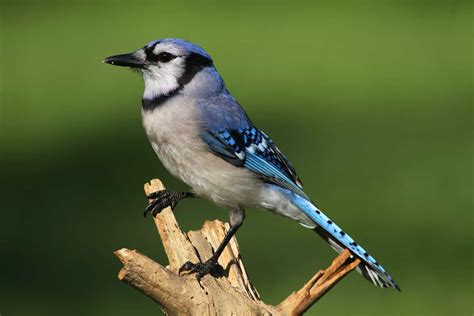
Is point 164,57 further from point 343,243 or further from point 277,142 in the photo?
point 277,142

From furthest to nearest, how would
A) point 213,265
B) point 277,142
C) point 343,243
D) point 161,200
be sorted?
point 277,142, point 161,200, point 343,243, point 213,265

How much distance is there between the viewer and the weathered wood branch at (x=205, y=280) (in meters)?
3.28

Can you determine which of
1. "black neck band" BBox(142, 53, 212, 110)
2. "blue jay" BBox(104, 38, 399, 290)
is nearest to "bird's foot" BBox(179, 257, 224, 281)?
"blue jay" BBox(104, 38, 399, 290)

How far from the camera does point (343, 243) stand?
3768 millimetres

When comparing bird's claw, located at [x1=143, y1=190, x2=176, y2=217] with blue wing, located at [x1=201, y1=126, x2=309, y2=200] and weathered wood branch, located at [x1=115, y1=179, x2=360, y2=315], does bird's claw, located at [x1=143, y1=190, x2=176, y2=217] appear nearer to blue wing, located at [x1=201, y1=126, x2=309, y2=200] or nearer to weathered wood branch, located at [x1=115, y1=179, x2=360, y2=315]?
weathered wood branch, located at [x1=115, y1=179, x2=360, y2=315]

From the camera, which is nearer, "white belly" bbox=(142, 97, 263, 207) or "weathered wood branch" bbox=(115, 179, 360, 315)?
"weathered wood branch" bbox=(115, 179, 360, 315)

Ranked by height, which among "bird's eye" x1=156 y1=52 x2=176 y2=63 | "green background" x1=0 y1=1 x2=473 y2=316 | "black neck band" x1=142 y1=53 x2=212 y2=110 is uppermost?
"bird's eye" x1=156 y1=52 x2=176 y2=63

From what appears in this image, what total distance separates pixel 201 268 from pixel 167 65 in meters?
0.87

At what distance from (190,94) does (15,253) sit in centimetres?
250

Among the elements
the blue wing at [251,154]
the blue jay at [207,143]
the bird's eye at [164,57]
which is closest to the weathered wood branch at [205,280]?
the blue jay at [207,143]

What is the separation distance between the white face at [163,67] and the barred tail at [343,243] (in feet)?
2.03

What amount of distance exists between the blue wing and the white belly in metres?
0.03

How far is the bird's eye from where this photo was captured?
4.03 meters

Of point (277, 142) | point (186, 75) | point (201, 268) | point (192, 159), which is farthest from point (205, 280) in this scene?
point (277, 142)
